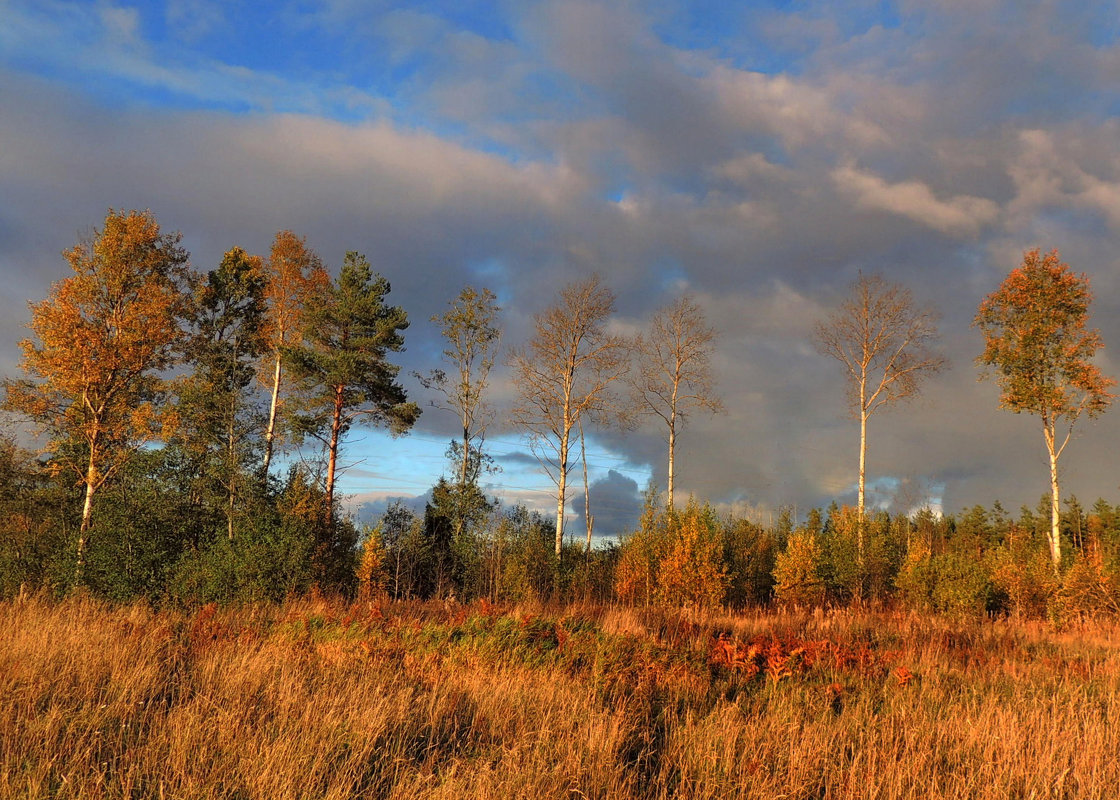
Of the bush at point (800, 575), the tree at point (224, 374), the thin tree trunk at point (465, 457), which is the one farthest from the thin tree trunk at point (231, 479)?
the bush at point (800, 575)

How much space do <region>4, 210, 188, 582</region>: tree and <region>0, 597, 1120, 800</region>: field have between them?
13447 mm

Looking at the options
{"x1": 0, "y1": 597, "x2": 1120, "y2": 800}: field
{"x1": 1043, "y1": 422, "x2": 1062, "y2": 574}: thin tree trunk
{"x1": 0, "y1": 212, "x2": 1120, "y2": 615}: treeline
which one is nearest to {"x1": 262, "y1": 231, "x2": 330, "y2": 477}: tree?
{"x1": 0, "y1": 212, "x2": 1120, "y2": 615}: treeline

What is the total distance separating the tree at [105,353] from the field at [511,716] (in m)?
13.4

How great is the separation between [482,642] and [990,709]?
6.23m

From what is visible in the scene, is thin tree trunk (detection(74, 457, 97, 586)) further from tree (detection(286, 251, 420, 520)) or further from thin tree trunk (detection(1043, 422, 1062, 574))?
thin tree trunk (detection(1043, 422, 1062, 574))

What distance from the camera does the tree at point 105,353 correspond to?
2211 centimetres

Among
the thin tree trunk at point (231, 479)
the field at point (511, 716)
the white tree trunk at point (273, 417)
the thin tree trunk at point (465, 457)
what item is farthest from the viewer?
the thin tree trunk at point (465, 457)

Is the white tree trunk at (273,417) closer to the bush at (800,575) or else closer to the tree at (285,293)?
the tree at (285,293)

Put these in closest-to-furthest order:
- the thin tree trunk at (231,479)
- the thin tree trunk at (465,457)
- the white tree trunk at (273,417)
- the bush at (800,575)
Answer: the thin tree trunk at (231,479)
the bush at (800,575)
the white tree trunk at (273,417)
the thin tree trunk at (465,457)

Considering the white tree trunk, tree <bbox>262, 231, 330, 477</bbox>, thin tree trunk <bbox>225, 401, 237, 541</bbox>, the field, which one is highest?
tree <bbox>262, 231, 330, 477</bbox>

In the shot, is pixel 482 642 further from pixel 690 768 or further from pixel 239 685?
pixel 690 768

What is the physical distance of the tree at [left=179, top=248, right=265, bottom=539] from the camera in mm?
23438

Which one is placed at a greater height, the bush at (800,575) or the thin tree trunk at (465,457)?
the thin tree trunk at (465,457)

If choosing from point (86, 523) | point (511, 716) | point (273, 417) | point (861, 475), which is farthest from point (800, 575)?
point (86, 523)
